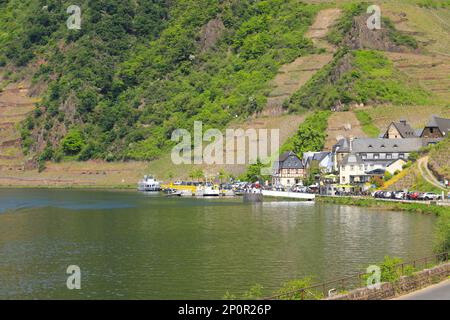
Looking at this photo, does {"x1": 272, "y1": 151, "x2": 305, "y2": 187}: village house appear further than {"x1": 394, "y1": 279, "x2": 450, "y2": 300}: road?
Yes

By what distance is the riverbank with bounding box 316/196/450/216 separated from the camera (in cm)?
9106

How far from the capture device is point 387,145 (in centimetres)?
13450

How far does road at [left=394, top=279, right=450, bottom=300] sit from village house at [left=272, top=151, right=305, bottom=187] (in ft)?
368

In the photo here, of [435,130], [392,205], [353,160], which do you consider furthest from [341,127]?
[392,205]

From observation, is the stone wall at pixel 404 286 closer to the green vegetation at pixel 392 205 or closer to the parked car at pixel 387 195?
the green vegetation at pixel 392 205

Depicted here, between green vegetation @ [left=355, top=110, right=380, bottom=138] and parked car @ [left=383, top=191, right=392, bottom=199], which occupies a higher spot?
green vegetation @ [left=355, top=110, right=380, bottom=138]

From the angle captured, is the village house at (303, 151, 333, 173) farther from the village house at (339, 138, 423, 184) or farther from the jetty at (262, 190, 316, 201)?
the jetty at (262, 190, 316, 201)

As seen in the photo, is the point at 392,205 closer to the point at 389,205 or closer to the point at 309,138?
the point at 389,205

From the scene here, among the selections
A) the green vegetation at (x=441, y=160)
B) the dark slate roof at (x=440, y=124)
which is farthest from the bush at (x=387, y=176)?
the dark slate roof at (x=440, y=124)

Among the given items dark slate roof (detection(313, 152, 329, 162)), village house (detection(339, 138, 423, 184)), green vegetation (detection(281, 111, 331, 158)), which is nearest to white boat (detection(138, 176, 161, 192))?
green vegetation (detection(281, 111, 331, 158))

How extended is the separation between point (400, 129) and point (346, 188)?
22892 mm

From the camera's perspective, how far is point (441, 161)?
347 ft

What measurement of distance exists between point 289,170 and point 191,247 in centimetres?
8810
